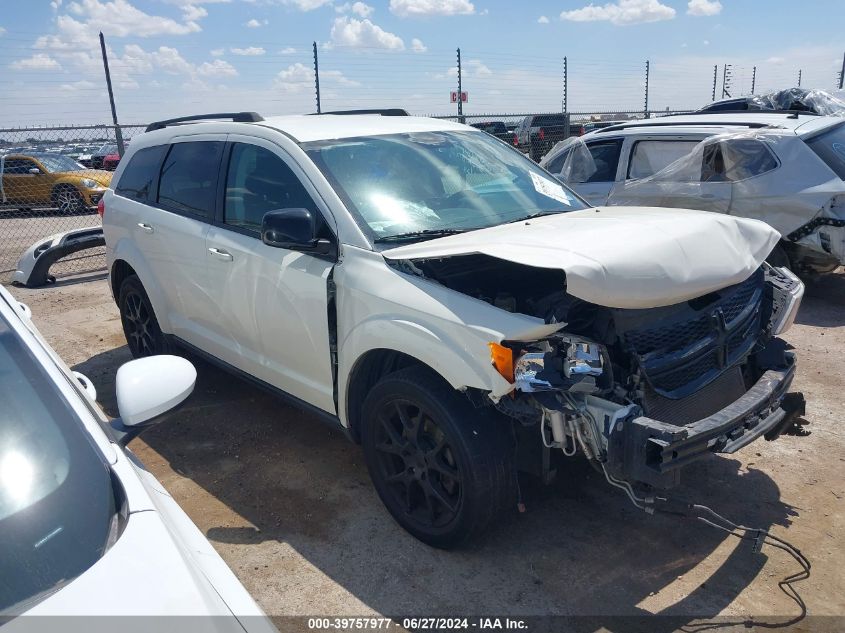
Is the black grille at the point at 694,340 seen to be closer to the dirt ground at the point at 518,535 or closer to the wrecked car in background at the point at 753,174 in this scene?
the dirt ground at the point at 518,535

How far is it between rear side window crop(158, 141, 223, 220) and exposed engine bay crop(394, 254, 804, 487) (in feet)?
5.99

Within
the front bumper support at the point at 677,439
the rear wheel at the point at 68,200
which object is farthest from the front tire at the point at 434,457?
the rear wheel at the point at 68,200

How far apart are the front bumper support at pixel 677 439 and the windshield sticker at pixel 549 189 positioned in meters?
1.67

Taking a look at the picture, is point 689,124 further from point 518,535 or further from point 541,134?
point 541,134

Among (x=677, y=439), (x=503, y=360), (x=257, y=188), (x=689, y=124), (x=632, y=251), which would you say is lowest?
(x=677, y=439)

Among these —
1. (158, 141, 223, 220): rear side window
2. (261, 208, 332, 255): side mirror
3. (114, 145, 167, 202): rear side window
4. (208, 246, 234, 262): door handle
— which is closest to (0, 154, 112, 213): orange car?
(114, 145, 167, 202): rear side window

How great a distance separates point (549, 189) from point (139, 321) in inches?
129

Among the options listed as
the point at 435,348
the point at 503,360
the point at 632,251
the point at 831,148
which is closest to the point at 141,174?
the point at 435,348

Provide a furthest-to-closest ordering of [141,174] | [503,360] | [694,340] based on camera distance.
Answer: [141,174] < [694,340] < [503,360]

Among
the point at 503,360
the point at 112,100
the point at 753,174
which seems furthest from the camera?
the point at 112,100

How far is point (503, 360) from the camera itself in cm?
276

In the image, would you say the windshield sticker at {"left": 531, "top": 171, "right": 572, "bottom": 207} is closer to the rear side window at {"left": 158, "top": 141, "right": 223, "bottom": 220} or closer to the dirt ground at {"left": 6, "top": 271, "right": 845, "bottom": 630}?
the dirt ground at {"left": 6, "top": 271, "right": 845, "bottom": 630}

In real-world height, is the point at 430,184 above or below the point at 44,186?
above

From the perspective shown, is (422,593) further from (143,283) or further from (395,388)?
(143,283)
